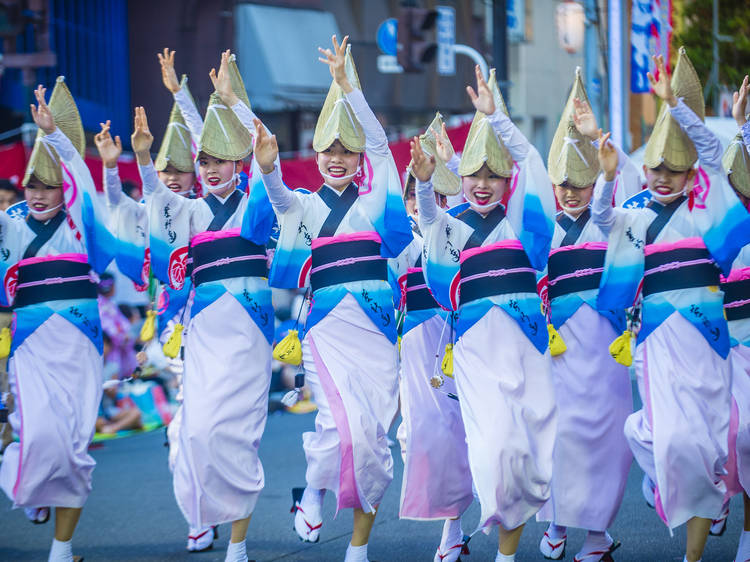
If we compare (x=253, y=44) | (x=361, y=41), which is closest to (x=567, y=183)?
(x=253, y=44)

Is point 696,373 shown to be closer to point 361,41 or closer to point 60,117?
point 60,117

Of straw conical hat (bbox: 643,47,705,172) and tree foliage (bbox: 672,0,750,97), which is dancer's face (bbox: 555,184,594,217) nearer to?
straw conical hat (bbox: 643,47,705,172)

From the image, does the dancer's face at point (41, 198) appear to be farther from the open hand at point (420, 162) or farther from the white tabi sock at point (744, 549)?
the white tabi sock at point (744, 549)

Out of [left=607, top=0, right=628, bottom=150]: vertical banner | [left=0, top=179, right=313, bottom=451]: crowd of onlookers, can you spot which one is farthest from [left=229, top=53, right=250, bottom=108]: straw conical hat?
[left=607, top=0, right=628, bottom=150]: vertical banner

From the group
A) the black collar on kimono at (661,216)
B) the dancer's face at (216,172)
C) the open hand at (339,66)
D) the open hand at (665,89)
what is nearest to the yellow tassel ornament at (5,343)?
the dancer's face at (216,172)

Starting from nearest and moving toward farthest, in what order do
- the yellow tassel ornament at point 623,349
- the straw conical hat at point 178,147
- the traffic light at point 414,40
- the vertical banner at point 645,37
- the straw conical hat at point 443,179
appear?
the yellow tassel ornament at point 623,349
the straw conical hat at point 178,147
the straw conical hat at point 443,179
the traffic light at point 414,40
the vertical banner at point 645,37

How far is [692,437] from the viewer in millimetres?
5168

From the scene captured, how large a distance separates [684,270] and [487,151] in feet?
3.52

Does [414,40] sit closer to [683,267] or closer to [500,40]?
[500,40]

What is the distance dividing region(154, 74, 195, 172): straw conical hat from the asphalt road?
2189mm

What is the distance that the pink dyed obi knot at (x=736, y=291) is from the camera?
6.05 m

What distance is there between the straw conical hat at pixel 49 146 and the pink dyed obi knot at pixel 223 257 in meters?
0.84

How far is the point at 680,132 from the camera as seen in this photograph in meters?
5.54

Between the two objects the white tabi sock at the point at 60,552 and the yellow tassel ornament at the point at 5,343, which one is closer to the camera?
the white tabi sock at the point at 60,552
